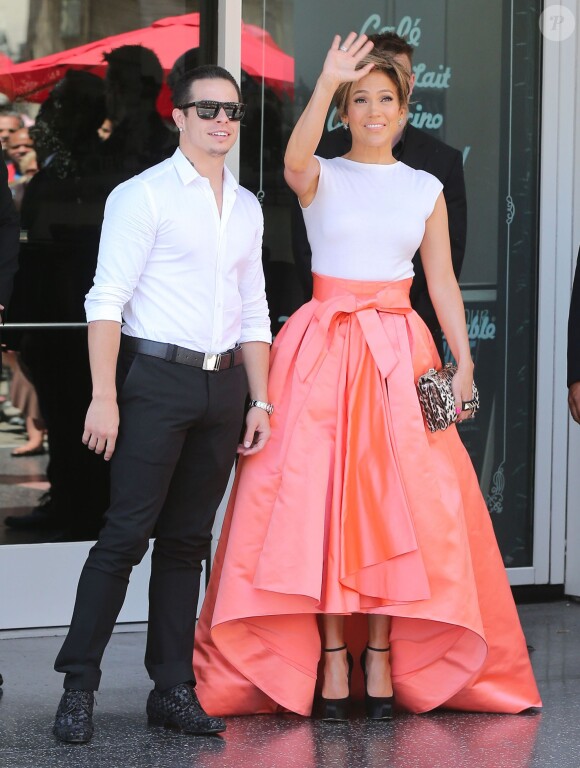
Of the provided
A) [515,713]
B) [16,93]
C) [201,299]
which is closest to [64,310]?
[16,93]

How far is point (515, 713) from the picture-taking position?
3826 millimetres

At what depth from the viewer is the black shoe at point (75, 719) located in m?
3.42

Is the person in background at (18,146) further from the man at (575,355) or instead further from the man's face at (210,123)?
the man at (575,355)

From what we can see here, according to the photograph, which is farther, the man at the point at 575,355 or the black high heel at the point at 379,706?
the man at the point at 575,355

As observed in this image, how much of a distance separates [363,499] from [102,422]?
2.52 feet

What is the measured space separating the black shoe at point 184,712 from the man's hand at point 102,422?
2.36 ft

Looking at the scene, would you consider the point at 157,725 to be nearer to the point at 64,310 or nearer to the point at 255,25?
the point at 64,310

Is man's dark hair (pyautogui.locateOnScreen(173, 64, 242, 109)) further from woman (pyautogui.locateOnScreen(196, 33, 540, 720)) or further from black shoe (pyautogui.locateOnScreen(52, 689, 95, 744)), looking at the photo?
black shoe (pyautogui.locateOnScreen(52, 689, 95, 744))

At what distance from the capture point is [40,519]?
4824 millimetres

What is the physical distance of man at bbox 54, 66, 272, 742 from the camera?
3344 mm

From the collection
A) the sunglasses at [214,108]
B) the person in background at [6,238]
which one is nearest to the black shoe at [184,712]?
the person in background at [6,238]

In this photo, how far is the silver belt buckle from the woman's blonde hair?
0.86 meters

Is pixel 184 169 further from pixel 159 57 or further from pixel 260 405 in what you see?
pixel 159 57

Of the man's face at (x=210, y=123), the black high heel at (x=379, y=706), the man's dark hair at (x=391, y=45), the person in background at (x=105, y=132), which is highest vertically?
the man's dark hair at (x=391, y=45)
